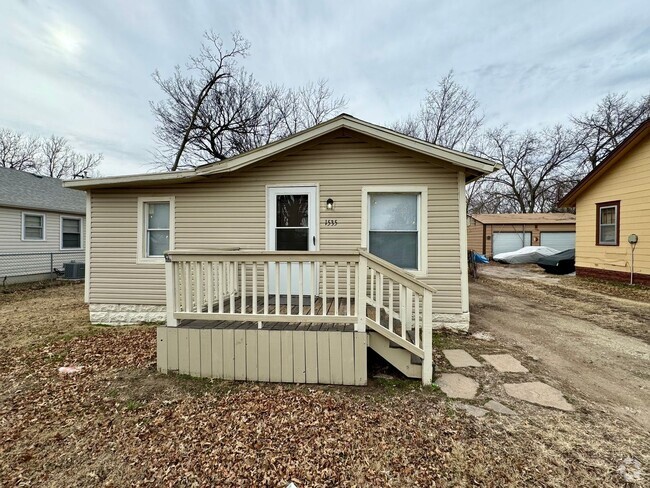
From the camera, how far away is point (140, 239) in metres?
5.55

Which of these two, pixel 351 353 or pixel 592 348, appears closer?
pixel 351 353

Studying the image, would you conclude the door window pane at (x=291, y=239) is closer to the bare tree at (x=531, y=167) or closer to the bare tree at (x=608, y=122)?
the bare tree at (x=531, y=167)

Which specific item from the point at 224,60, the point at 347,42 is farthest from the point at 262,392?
the point at 224,60

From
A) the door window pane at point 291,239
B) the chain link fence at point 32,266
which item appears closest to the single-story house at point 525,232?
the door window pane at point 291,239

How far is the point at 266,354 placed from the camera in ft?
10.6

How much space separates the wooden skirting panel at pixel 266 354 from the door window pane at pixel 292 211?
7.92 feet

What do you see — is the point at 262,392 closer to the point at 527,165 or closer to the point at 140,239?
the point at 140,239

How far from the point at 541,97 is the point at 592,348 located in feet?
58.5

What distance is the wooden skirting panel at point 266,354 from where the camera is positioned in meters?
3.13

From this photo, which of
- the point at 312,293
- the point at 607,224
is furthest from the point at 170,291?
the point at 607,224

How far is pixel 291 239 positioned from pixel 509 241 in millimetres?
18153

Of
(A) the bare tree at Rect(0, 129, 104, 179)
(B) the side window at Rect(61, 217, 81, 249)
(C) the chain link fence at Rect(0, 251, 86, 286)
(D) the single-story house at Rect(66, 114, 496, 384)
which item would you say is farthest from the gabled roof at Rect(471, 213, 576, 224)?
(A) the bare tree at Rect(0, 129, 104, 179)

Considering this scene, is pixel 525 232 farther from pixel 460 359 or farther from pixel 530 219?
pixel 460 359

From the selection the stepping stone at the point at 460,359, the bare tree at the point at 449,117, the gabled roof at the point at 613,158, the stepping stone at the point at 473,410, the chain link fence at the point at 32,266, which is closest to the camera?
the stepping stone at the point at 473,410
